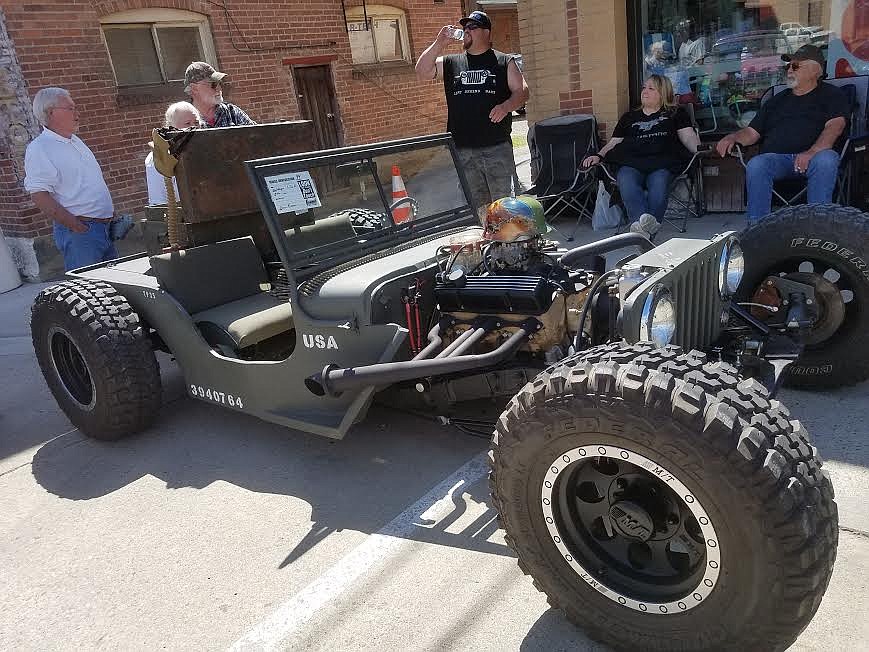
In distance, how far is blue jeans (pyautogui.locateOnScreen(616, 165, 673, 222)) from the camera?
629cm

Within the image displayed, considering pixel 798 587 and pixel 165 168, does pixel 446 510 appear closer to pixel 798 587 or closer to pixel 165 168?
pixel 798 587

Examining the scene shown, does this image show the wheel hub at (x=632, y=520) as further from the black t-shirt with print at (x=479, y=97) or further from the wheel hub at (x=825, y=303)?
the black t-shirt with print at (x=479, y=97)

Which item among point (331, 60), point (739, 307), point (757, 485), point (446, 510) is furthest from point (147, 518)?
point (331, 60)

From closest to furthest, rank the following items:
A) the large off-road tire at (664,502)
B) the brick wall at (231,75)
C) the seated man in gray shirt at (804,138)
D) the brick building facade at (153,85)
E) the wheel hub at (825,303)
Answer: the large off-road tire at (664,502), the wheel hub at (825,303), the seated man in gray shirt at (804,138), the brick building facade at (153,85), the brick wall at (231,75)

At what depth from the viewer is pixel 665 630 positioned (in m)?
1.95

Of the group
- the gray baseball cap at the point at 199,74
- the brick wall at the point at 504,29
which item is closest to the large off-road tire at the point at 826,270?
the gray baseball cap at the point at 199,74

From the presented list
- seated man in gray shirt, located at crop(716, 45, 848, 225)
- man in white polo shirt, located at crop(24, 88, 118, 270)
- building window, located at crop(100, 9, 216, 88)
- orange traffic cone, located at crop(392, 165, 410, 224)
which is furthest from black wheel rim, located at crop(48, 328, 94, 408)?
building window, located at crop(100, 9, 216, 88)

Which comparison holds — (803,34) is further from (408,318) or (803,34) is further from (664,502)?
(664,502)

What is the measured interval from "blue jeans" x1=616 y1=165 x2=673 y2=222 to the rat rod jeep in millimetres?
2496

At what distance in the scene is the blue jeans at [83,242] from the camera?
5172 mm

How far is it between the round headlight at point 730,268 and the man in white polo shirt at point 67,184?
171 inches

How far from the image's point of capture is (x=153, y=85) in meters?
9.10

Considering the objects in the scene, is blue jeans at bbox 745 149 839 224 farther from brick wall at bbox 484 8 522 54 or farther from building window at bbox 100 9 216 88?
brick wall at bbox 484 8 522 54

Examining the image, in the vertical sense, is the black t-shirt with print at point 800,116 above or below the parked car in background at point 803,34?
below
